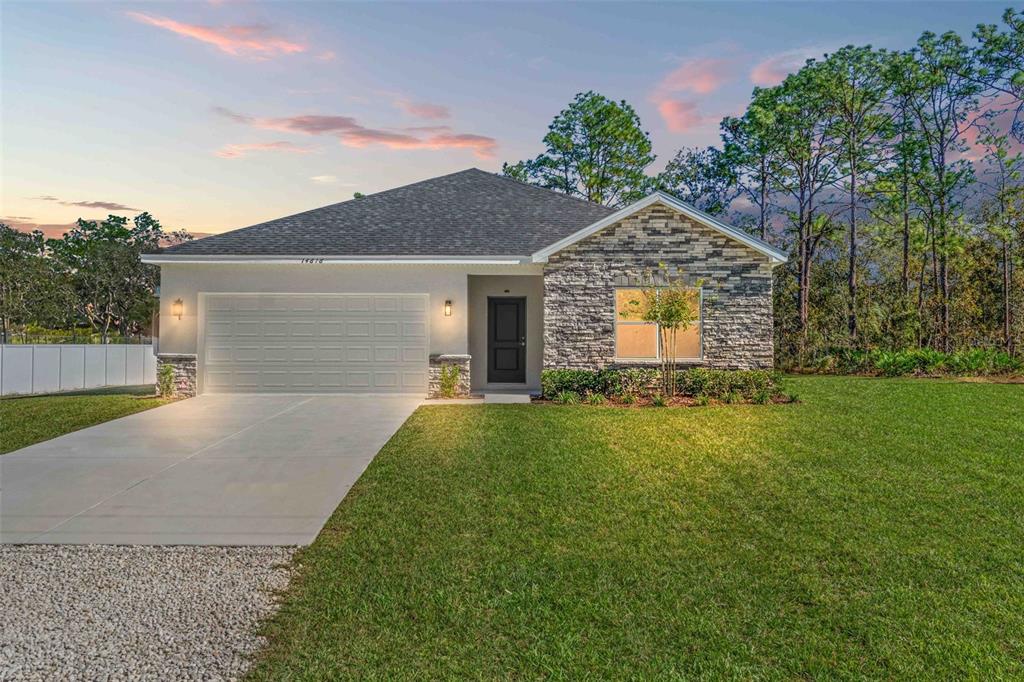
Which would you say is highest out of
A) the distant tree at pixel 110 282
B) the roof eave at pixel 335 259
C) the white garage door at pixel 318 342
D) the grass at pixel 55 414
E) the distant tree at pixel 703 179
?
the distant tree at pixel 703 179

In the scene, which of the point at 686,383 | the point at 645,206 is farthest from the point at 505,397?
the point at 645,206

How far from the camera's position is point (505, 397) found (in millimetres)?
13414

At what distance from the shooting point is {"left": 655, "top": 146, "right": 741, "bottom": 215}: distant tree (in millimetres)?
26703

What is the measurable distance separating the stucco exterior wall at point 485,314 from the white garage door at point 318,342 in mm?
1645

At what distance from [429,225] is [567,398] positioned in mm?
5895

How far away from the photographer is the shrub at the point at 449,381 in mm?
13641

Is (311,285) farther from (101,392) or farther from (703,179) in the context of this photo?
(703,179)

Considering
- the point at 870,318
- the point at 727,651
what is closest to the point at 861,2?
the point at 870,318

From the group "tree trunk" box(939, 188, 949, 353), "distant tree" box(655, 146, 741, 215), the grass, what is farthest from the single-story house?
"distant tree" box(655, 146, 741, 215)

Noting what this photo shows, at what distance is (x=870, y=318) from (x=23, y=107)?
2253 cm

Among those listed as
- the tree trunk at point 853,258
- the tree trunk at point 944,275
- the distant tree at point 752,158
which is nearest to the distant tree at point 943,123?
the tree trunk at point 944,275

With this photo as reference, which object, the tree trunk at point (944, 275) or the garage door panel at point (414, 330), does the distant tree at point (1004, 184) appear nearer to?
the tree trunk at point (944, 275)

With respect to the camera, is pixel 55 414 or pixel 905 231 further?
pixel 905 231

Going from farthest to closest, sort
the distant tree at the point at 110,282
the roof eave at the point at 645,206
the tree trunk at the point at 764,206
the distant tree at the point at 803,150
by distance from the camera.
→ the distant tree at the point at 110,282 → the tree trunk at the point at 764,206 → the distant tree at the point at 803,150 → the roof eave at the point at 645,206
